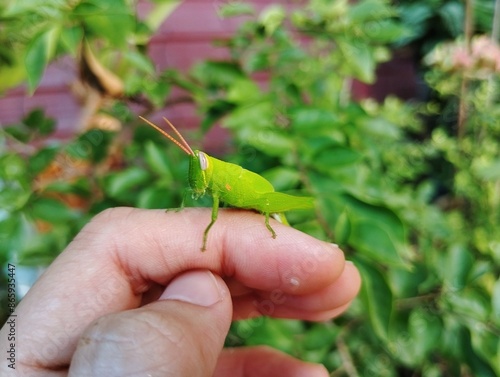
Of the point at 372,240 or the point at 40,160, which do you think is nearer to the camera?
the point at 372,240

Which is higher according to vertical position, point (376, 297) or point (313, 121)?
point (313, 121)

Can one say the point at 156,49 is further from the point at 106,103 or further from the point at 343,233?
the point at 343,233

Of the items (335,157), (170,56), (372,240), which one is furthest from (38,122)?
(170,56)

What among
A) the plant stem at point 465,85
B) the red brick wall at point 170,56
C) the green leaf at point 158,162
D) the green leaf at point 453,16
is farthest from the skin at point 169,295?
the green leaf at point 453,16

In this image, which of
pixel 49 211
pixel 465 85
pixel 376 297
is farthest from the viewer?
pixel 465 85

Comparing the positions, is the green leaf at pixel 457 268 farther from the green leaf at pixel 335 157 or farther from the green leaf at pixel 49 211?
the green leaf at pixel 49 211

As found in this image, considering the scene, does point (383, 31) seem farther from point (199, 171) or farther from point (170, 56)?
point (170, 56)

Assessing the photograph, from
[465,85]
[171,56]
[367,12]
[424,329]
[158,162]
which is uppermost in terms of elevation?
[367,12]

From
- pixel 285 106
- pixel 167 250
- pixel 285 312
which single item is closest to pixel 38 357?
pixel 167 250
